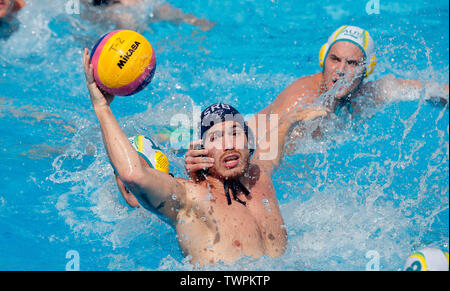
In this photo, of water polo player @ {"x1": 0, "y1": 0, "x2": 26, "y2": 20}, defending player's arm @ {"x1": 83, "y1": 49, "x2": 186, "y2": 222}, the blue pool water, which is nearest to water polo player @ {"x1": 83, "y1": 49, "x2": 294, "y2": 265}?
defending player's arm @ {"x1": 83, "y1": 49, "x2": 186, "y2": 222}

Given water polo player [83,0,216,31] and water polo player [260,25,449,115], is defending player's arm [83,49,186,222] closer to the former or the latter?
water polo player [260,25,449,115]

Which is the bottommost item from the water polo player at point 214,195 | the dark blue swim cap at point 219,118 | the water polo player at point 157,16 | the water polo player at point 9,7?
the water polo player at point 214,195

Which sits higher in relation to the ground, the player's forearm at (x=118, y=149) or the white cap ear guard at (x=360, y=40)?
the white cap ear guard at (x=360, y=40)

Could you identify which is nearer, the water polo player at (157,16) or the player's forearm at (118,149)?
the player's forearm at (118,149)

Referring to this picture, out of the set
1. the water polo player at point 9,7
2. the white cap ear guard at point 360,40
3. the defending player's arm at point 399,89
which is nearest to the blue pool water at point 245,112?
the water polo player at point 9,7

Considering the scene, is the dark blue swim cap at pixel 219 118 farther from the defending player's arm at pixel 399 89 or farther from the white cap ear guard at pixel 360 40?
the defending player's arm at pixel 399 89

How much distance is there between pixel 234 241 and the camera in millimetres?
3635

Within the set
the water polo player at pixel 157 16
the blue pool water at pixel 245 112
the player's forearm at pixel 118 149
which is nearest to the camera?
the player's forearm at pixel 118 149

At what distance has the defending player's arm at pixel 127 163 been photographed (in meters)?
3.26

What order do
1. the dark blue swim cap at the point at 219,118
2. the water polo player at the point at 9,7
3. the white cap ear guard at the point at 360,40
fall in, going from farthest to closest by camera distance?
the water polo player at the point at 9,7 → the white cap ear guard at the point at 360,40 → the dark blue swim cap at the point at 219,118

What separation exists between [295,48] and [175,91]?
205cm

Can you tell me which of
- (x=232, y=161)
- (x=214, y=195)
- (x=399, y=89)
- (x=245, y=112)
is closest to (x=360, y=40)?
(x=399, y=89)
